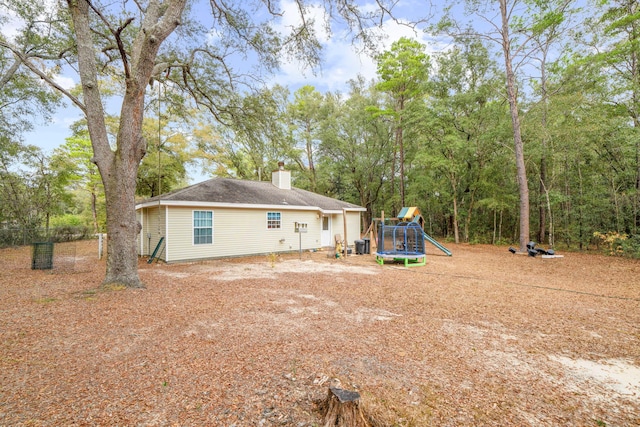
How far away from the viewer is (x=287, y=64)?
27.2 feet

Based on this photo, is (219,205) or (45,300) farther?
(219,205)

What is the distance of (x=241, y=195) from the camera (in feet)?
39.7

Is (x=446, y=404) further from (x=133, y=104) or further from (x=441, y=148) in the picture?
(x=441, y=148)


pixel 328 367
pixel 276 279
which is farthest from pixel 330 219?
pixel 328 367

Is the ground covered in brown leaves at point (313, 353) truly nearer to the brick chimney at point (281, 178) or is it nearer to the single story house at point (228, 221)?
the single story house at point (228, 221)

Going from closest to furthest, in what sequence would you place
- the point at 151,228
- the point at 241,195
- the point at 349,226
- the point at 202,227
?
the point at 202,227 < the point at 151,228 < the point at 241,195 < the point at 349,226

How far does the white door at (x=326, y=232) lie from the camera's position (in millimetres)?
15156

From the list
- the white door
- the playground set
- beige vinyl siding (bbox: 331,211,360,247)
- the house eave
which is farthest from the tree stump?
beige vinyl siding (bbox: 331,211,360,247)

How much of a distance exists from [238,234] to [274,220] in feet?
6.26

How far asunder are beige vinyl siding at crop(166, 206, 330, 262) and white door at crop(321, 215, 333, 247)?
0.56 metres

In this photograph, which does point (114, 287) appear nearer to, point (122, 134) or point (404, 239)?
point (122, 134)

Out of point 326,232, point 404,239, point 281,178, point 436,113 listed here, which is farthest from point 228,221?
point 436,113

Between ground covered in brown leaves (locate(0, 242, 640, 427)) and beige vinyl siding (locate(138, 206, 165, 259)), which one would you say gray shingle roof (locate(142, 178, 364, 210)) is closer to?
beige vinyl siding (locate(138, 206, 165, 259))

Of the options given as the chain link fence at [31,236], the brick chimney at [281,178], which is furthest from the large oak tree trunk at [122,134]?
the brick chimney at [281,178]
